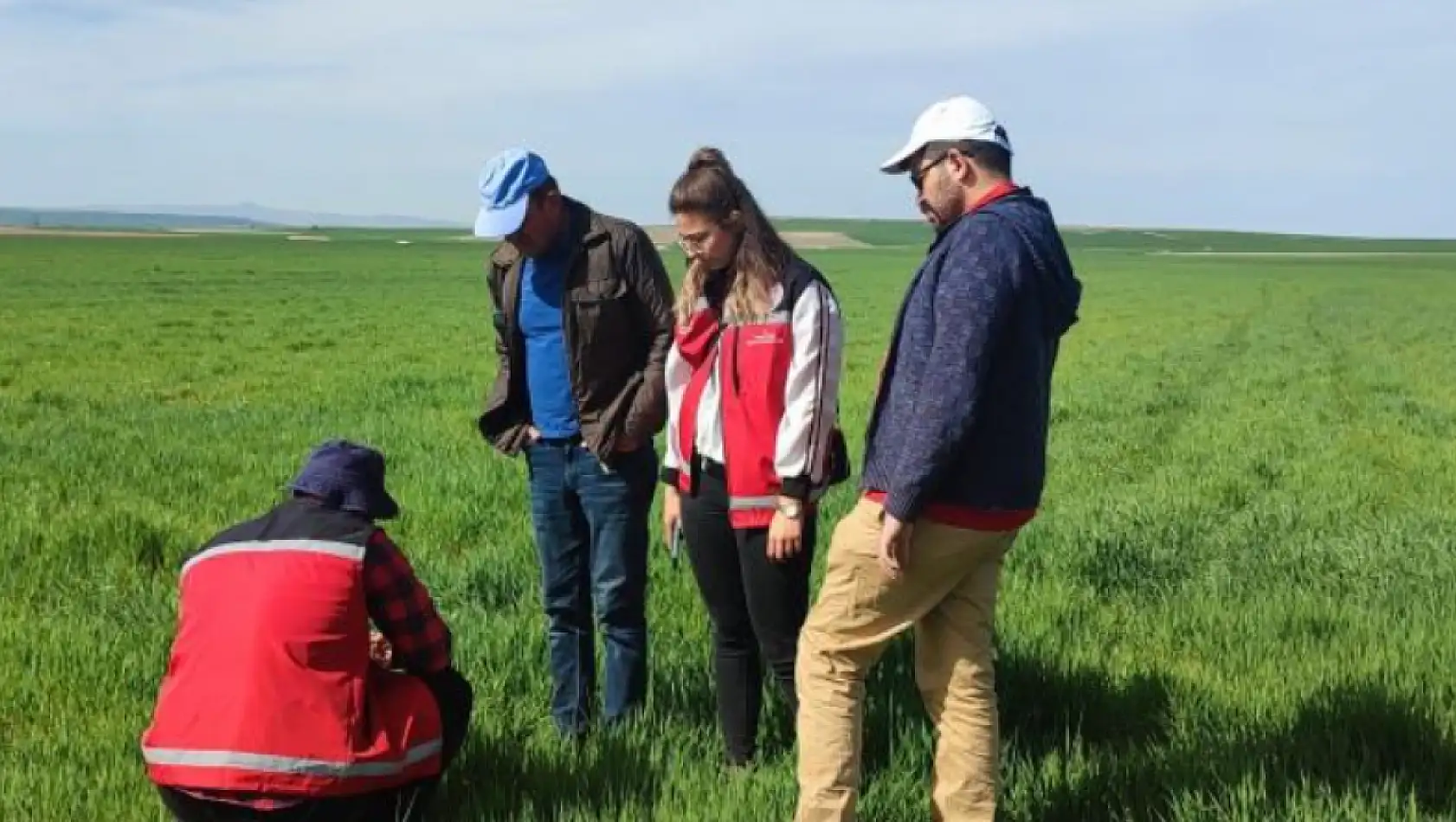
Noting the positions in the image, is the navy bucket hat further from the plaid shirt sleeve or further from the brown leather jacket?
the brown leather jacket

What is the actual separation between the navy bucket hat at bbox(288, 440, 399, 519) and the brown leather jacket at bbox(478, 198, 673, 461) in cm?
91

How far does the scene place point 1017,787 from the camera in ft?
11.6

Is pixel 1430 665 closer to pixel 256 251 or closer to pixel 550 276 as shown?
pixel 550 276

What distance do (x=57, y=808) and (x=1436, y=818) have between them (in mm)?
3497

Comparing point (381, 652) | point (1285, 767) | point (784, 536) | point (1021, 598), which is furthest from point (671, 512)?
point (1021, 598)

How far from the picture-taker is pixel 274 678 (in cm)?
283

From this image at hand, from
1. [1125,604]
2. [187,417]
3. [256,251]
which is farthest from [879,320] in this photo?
[256,251]

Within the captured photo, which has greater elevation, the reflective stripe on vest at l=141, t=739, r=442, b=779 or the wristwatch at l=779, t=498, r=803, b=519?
the wristwatch at l=779, t=498, r=803, b=519

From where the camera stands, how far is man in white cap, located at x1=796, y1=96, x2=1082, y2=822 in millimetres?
2820

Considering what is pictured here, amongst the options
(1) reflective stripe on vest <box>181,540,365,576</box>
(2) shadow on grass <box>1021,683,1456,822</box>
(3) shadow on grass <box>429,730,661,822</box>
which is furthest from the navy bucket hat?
(2) shadow on grass <box>1021,683,1456,822</box>

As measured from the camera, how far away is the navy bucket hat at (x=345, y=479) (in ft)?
10.0

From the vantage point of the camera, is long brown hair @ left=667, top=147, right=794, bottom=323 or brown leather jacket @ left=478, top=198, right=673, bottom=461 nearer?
long brown hair @ left=667, top=147, right=794, bottom=323

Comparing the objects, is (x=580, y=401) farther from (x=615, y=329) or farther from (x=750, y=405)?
(x=750, y=405)

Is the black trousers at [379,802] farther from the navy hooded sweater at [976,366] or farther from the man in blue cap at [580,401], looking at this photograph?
the navy hooded sweater at [976,366]
